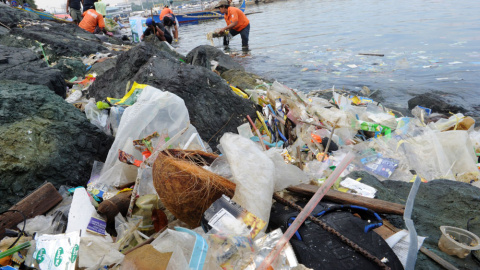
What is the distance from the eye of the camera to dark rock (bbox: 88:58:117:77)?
563 cm

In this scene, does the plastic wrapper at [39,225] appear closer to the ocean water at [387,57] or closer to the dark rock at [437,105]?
the dark rock at [437,105]

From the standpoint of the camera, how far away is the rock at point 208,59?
255 inches

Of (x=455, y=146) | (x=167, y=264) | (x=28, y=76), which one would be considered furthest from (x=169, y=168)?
(x=28, y=76)

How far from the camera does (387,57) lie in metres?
8.75

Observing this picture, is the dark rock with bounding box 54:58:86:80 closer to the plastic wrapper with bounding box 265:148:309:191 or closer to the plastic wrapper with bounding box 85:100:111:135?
the plastic wrapper with bounding box 85:100:111:135

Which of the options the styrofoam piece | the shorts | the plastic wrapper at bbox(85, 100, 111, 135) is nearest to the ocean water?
the plastic wrapper at bbox(85, 100, 111, 135)

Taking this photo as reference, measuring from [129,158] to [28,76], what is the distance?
252 centimetres

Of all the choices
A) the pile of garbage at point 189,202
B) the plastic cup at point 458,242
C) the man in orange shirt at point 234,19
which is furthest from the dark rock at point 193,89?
the man in orange shirt at point 234,19

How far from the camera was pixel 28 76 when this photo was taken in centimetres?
375

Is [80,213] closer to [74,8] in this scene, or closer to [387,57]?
[387,57]

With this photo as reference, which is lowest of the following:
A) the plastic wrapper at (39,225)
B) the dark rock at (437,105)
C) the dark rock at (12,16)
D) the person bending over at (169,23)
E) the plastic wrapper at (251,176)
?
the dark rock at (437,105)

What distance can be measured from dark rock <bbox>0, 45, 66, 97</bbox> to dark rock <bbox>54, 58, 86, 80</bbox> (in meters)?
0.78

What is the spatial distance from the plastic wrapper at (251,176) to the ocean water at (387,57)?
4.92 meters

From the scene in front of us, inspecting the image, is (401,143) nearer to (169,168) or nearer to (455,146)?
(455,146)
